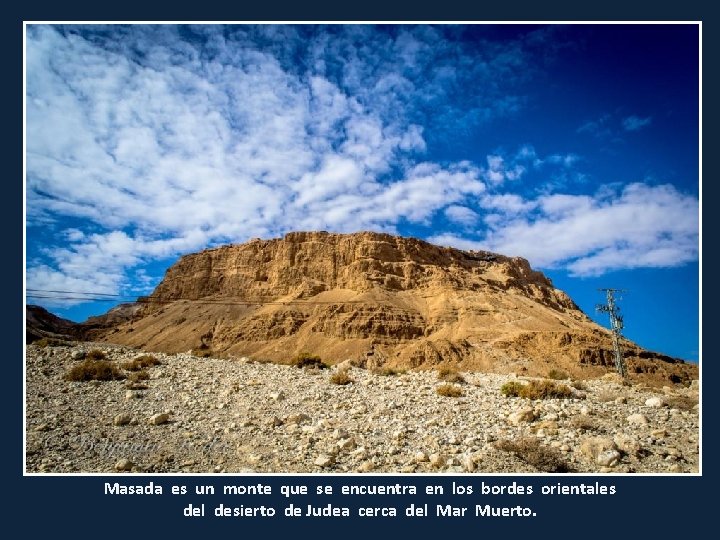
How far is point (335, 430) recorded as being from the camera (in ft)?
27.9

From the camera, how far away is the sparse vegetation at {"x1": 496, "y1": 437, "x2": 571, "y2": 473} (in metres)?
7.09

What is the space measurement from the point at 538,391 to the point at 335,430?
7.08 meters

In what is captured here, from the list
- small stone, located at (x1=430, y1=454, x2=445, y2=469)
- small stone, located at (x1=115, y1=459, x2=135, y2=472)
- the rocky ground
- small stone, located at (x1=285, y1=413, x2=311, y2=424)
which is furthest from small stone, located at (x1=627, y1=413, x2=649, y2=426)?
small stone, located at (x1=115, y1=459, x2=135, y2=472)

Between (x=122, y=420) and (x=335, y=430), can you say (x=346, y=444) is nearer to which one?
(x=335, y=430)

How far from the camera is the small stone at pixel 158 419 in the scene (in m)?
8.99

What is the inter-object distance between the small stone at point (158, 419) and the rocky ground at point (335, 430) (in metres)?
0.03

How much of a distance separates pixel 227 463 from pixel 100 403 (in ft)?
17.4

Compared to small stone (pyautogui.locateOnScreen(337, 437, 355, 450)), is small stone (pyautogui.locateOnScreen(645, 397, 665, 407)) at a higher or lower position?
lower

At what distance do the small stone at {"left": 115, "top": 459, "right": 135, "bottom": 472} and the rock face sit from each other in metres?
30.4

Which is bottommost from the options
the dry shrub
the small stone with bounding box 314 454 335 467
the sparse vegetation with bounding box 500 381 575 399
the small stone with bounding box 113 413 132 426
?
the dry shrub

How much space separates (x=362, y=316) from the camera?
51031mm

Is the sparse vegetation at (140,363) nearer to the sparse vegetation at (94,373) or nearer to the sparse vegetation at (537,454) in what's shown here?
the sparse vegetation at (94,373)

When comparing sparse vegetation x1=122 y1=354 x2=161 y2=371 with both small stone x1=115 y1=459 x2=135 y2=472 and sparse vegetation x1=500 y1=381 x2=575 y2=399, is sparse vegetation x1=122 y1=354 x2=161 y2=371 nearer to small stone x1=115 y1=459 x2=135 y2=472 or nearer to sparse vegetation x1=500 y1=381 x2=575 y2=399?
small stone x1=115 y1=459 x2=135 y2=472

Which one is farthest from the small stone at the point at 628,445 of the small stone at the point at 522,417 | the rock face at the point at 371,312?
the rock face at the point at 371,312
